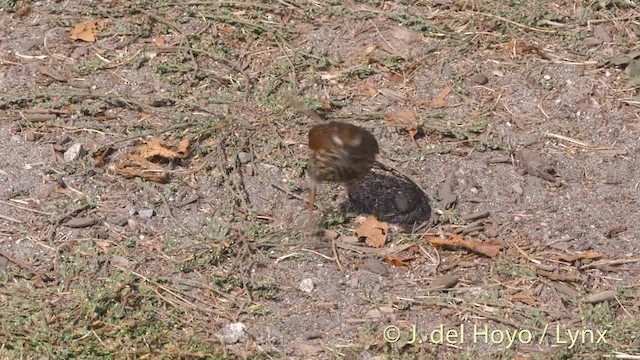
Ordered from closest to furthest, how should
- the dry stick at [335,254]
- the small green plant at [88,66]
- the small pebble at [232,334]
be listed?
the small pebble at [232,334], the dry stick at [335,254], the small green plant at [88,66]

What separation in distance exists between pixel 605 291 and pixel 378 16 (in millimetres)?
3059

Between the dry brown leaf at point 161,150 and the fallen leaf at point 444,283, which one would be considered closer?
the fallen leaf at point 444,283

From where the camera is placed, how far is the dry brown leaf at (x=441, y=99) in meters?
7.36

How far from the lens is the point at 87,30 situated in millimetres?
7820

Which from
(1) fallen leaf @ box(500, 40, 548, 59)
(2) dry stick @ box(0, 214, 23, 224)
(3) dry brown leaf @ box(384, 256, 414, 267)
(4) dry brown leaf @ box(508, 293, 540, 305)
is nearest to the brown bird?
(3) dry brown leaf @ box(384, 256, 414, 267)

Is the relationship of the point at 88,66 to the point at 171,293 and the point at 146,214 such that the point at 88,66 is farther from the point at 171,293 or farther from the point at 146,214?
the point at 171,293

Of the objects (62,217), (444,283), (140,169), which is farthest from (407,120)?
(62,217)

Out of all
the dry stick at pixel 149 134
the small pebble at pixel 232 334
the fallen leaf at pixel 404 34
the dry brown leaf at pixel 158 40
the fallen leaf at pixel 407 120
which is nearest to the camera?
the small pebble at pixel 232 334

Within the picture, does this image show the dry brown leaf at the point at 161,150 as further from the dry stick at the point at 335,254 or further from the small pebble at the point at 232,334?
the small pebble at the point at 232,334

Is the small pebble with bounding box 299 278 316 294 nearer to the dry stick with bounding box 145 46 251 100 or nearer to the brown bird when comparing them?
the brown bird

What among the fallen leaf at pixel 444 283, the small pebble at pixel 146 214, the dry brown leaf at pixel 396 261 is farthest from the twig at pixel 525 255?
the small pebble at pixel 146 214

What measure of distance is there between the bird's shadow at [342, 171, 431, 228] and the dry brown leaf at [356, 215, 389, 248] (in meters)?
0.08

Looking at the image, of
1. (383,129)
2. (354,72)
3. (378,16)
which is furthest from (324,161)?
(378,16)

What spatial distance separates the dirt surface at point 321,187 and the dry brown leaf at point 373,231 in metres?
0.02
